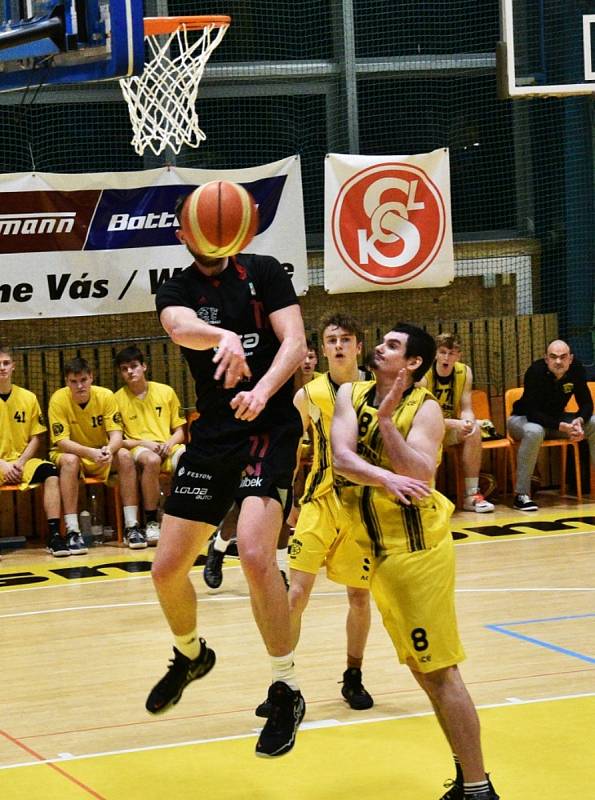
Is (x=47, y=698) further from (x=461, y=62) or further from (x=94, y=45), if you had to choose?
(x=461, y=62)

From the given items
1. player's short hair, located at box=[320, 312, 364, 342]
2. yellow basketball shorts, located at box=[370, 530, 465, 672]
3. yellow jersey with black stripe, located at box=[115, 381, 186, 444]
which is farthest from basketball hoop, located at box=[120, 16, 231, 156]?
yellow basketball shorts, located at box=[370, 530, 465, 672]

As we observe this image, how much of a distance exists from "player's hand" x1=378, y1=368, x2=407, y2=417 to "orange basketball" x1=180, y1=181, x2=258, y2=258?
737 millimetres

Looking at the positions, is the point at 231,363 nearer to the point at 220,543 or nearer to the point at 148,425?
the point at 220,543

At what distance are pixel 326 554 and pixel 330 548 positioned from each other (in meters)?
0.03

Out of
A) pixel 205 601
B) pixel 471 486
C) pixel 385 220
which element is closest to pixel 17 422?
pixel 205 601

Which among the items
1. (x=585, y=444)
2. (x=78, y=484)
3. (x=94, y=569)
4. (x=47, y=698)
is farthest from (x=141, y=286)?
(x=47, y=698)

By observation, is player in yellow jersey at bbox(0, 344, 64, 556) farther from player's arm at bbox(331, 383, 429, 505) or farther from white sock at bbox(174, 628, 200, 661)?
player's arm at bbox(331, 383, 429, 505)

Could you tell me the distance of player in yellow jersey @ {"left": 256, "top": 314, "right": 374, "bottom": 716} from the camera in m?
5.77

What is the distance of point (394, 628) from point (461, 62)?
978 cm

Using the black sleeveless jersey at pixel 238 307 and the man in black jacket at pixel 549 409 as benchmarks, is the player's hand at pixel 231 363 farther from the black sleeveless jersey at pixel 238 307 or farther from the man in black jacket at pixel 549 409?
the man in black jacket at pixel 549 409

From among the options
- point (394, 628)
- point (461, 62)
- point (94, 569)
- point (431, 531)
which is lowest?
point (94, 569)

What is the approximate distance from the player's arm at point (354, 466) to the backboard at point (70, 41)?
2542 millimetres

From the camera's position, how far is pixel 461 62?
13203 mm

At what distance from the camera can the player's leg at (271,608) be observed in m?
4.61
